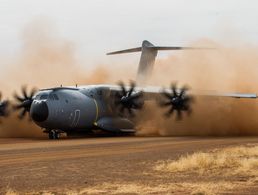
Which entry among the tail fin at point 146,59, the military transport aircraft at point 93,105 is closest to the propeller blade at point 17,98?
the military transport aircraft at point 93,105

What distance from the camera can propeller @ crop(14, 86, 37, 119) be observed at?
139ft

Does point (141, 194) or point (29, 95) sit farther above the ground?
point (29, 95)

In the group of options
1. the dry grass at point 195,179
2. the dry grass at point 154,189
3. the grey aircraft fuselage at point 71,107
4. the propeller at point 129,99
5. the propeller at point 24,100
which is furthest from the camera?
the propeller at point 24,100

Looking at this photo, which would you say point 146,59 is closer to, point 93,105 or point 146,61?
point 146,61

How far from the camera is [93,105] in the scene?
41.8 m

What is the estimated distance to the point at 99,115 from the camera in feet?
139

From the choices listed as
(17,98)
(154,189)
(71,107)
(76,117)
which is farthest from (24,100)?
(154,189)

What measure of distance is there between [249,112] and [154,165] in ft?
92.0

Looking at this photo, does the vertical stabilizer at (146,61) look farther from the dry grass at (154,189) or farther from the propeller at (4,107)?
the dry grass at (154,189)

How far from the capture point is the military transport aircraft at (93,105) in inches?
1527

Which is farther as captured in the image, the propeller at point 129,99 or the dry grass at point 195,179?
the propeller at point 129,99

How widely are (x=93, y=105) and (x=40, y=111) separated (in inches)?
203

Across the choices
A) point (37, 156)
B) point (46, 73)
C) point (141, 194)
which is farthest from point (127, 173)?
point (46, 73)

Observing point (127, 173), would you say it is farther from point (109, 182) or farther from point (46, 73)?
point (46, 73)
